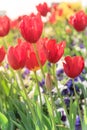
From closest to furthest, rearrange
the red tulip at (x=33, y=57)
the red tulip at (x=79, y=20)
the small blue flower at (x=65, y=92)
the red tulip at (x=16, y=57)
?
the red tulip at (x=16, y=57), the red tulip at (x=33, y=57), the red tulip at (x=79, y=20), the small blue flower at (x=65, y=92)

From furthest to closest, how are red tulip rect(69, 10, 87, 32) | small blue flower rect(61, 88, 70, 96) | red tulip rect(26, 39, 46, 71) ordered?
small blue flower rect(61, 88, 70, 96) → red tulip rect(69, 10, 87, 32) → red tulip rect(26, 39, 46, 71)

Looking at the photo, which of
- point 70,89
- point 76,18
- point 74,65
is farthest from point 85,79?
point 74,65

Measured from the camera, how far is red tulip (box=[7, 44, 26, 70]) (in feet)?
4.25

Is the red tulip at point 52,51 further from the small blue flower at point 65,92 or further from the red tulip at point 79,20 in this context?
the small blue flower at point 65,92

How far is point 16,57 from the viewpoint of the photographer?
4.25ft

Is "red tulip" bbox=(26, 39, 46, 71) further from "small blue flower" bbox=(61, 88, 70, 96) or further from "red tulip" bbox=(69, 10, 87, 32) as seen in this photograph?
"small blue flower" bbox=(61, 88, 70, 96)

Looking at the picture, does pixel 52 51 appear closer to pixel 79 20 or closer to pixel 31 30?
pixel 31 30

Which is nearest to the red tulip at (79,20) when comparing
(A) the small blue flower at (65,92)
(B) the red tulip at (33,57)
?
(A) the small blue flower at (65,92)

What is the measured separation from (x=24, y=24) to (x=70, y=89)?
944mm

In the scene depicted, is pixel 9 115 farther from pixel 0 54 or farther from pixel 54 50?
pixel 54 50

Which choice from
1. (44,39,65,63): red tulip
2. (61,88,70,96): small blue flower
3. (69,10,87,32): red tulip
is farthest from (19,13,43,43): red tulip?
(61,88,70,96): small blue flower

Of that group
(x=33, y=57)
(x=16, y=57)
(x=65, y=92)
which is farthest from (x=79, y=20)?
(x=16, y=57)

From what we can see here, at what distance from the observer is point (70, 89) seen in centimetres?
→ 223

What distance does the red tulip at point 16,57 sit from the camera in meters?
1.30
